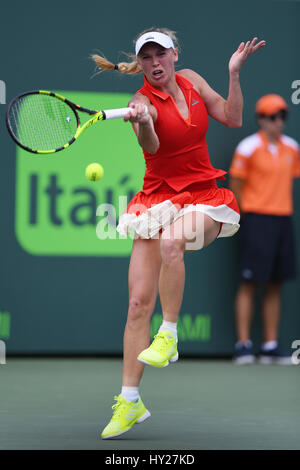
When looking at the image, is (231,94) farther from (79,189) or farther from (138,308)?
(79,189)

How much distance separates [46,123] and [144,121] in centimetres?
47

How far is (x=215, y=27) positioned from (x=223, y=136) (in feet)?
2.53

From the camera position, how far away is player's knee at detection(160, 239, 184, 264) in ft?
11.4

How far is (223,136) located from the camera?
6.25 meters

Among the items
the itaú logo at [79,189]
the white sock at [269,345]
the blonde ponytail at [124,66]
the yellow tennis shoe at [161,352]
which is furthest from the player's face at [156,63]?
the white sock at [269,345]

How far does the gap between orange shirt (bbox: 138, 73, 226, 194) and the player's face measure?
5 centimetres

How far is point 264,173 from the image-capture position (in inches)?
243

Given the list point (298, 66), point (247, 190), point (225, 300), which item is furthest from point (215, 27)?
point (225, 300)

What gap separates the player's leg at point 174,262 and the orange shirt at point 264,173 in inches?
103

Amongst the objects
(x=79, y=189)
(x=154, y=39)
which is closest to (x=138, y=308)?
(x=154, y=39)

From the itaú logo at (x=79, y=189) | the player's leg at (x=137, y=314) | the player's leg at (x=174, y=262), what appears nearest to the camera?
the player's leg at (x=174, y=262)

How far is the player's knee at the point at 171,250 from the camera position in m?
3.46

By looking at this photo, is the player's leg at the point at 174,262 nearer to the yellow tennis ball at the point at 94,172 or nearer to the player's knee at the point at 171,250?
the player's knee at the point at 171,250

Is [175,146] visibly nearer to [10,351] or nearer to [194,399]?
[194,399]
